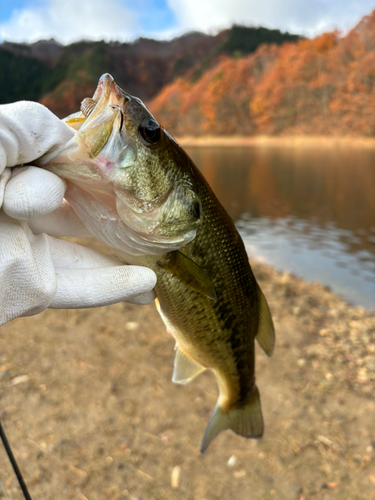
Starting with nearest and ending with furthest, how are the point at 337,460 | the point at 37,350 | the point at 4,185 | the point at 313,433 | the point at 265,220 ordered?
the point at 4,185 < the point at 337,460 < the point at 313,433 < the point at 37,350 < the point at 265,220

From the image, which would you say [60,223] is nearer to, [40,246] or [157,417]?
[40,246]

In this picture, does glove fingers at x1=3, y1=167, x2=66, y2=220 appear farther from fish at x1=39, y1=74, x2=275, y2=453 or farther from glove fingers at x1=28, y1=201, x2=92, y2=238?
glove fingers at x1=28, y1=201, x2=92, y2=238

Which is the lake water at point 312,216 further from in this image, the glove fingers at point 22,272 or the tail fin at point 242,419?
the glove fingers at point 22,272

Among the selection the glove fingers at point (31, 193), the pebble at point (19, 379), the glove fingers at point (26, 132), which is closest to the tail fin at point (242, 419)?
the glove fingers at point (31, 193)

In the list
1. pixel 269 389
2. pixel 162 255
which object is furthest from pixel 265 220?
pixel 162 255

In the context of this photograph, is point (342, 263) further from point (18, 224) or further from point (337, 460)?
point (18, 224)

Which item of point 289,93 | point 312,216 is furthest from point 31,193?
point 289,93
